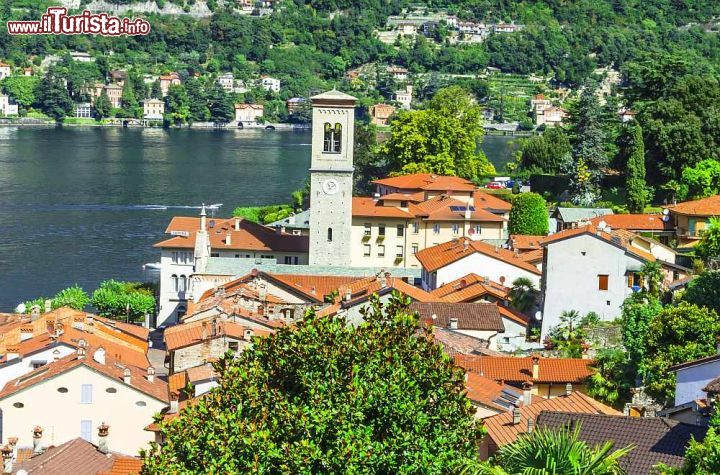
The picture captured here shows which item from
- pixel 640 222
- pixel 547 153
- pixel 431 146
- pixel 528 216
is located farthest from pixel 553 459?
pixel 547 153

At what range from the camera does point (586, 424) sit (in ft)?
64.9

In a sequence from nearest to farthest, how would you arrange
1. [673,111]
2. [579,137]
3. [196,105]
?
[673,111] → [579,137] → [196,105]

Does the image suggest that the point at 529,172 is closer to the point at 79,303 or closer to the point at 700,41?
the point at 79,303

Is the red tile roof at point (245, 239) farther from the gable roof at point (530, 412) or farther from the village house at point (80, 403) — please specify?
the gable roof at point (530, 412)

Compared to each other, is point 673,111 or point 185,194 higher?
point 673,111

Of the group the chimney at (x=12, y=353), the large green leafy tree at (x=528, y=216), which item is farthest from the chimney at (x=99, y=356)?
the large green leafy tree at (x=528, y=216)

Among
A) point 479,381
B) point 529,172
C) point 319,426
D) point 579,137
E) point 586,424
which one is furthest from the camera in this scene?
point 529,172

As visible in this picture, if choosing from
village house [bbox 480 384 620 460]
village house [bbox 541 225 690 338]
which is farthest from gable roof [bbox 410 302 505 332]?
village house [bbox 480 384 620 460]

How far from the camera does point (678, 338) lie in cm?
2772

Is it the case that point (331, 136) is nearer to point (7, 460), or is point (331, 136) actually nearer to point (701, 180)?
point (701, 180)

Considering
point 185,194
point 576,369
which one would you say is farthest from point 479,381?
point 185,194

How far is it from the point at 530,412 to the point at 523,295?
13293 mm

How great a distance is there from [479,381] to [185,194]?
212ft

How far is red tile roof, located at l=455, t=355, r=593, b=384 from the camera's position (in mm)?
28250
